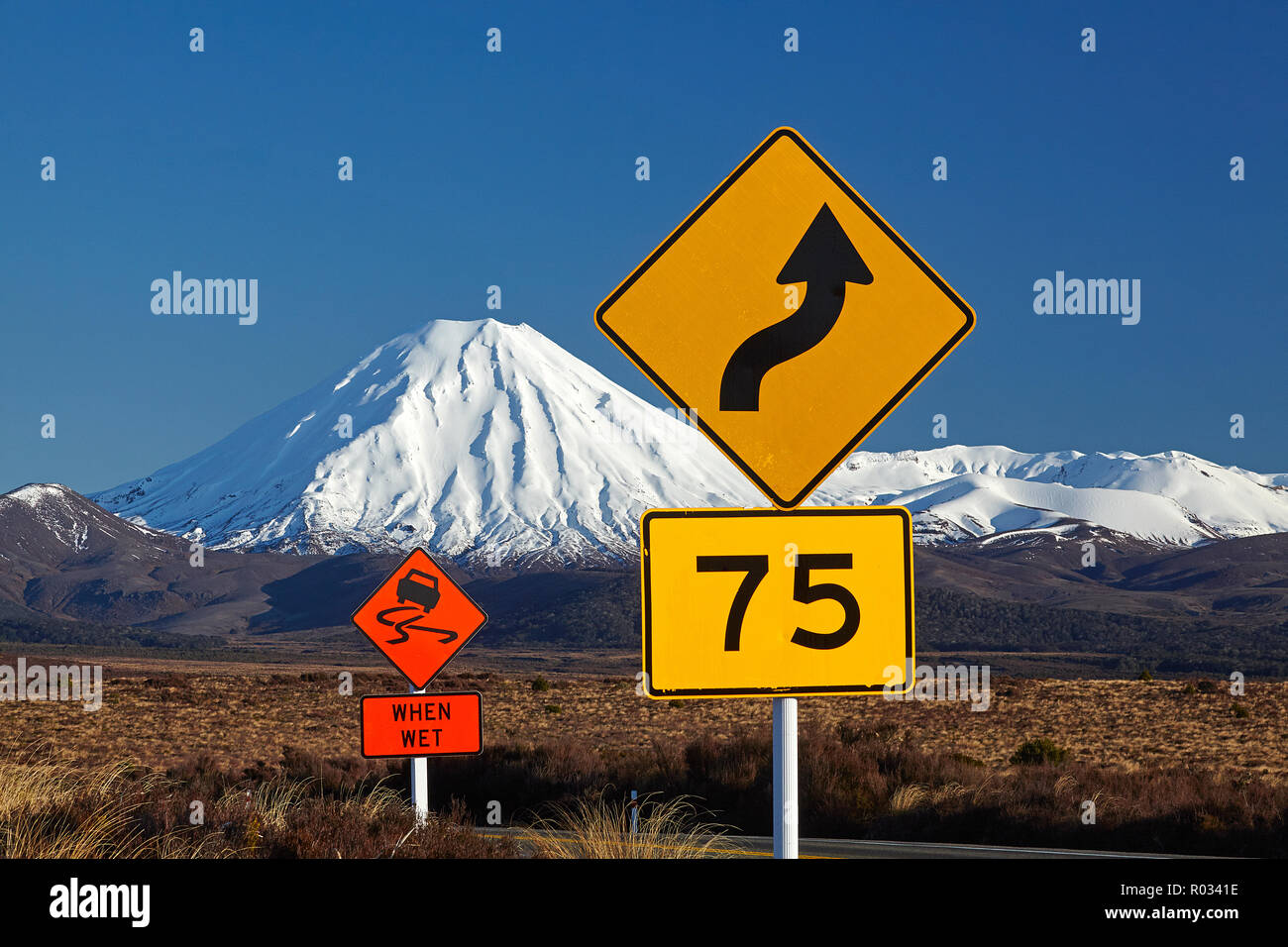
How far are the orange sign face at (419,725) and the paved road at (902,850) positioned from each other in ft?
5.02

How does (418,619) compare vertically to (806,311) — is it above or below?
below

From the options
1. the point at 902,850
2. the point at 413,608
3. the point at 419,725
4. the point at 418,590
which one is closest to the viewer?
the point at 419,725

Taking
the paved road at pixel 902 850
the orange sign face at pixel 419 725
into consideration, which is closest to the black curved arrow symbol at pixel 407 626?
the orange sign face at pixel 419 725

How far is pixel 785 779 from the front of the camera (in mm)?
3652

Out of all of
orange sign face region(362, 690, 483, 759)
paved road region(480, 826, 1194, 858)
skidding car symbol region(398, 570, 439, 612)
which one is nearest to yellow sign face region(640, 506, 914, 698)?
orange sign face region(362, 690, 483, 759)

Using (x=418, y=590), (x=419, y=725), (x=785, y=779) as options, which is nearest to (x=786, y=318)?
(x=785, y=779)

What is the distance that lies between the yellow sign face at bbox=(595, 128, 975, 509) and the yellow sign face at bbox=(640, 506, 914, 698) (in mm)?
153

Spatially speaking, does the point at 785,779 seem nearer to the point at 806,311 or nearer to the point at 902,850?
the point at 806,311

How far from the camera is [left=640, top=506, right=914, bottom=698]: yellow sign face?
3586 mm

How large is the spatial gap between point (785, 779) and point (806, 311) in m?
1.33

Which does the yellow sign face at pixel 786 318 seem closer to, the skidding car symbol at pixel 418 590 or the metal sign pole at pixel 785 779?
the metal sign pole at pixel 785 779
